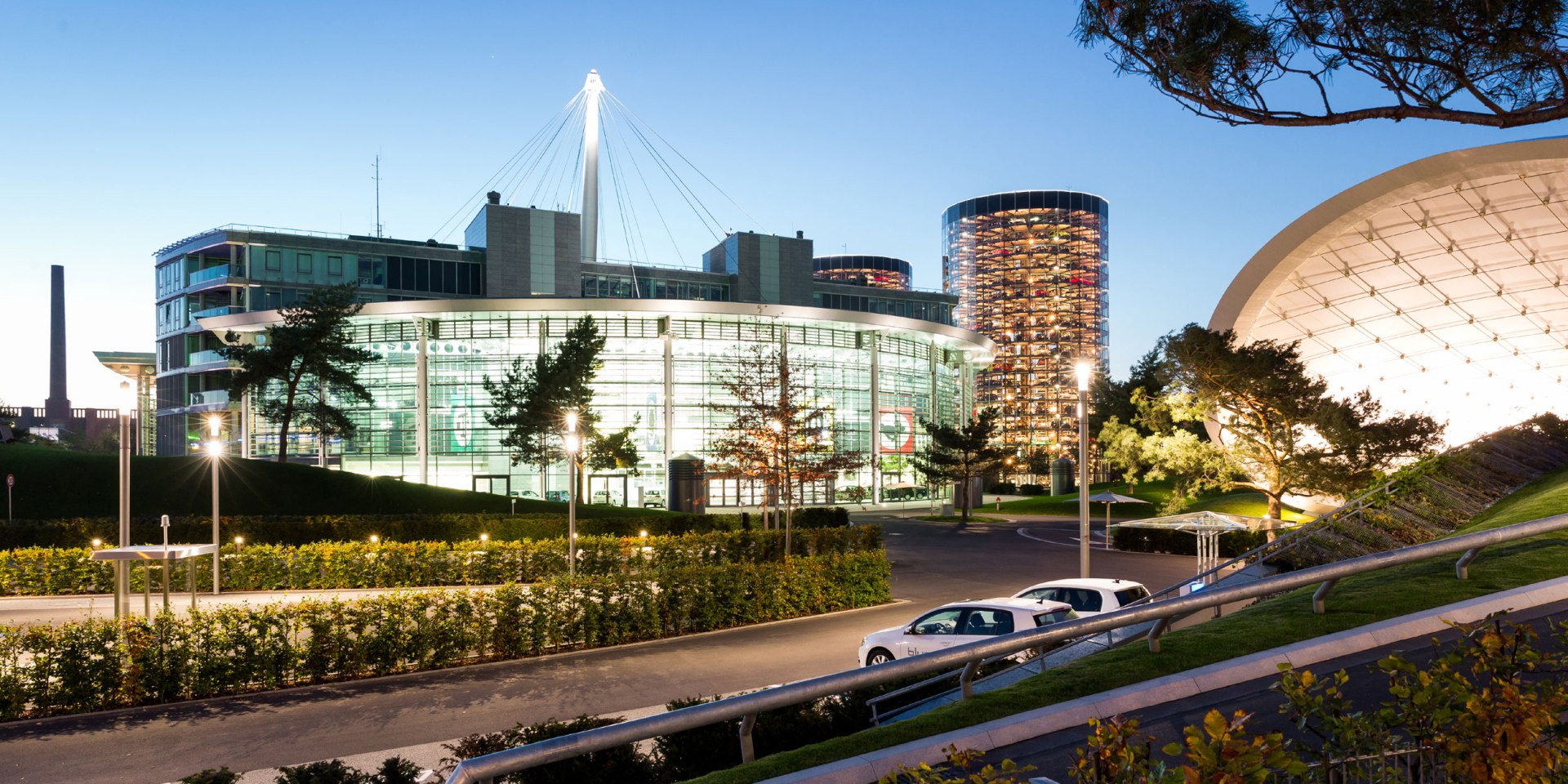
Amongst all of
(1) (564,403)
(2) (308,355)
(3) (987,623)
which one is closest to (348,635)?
(3) (987,623)

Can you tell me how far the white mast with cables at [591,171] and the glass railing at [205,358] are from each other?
1165 inches

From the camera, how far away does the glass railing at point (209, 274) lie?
75562 millimetres

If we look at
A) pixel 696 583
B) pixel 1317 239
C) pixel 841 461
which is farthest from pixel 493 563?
pixel 1317 239

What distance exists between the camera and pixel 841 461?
33.6 metres

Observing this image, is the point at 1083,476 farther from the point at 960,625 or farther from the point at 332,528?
the point at 332,528

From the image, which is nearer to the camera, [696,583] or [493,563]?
[696,583]

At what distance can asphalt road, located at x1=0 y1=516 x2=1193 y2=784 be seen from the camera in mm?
11461

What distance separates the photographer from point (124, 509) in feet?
53.1

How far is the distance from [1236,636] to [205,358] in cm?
8402

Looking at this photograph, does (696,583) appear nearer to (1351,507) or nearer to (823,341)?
(1351,507)

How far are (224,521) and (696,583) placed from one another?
740 inches

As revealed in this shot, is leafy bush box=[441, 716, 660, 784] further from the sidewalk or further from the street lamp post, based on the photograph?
the sidewalk

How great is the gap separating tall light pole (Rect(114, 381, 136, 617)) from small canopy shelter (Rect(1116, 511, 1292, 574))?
24326 mm

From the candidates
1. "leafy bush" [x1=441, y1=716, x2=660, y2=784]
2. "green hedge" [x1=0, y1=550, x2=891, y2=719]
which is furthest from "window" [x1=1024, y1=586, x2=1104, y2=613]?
"leafy bush" [x1=441, y1=716, x2=660, y2=784]
